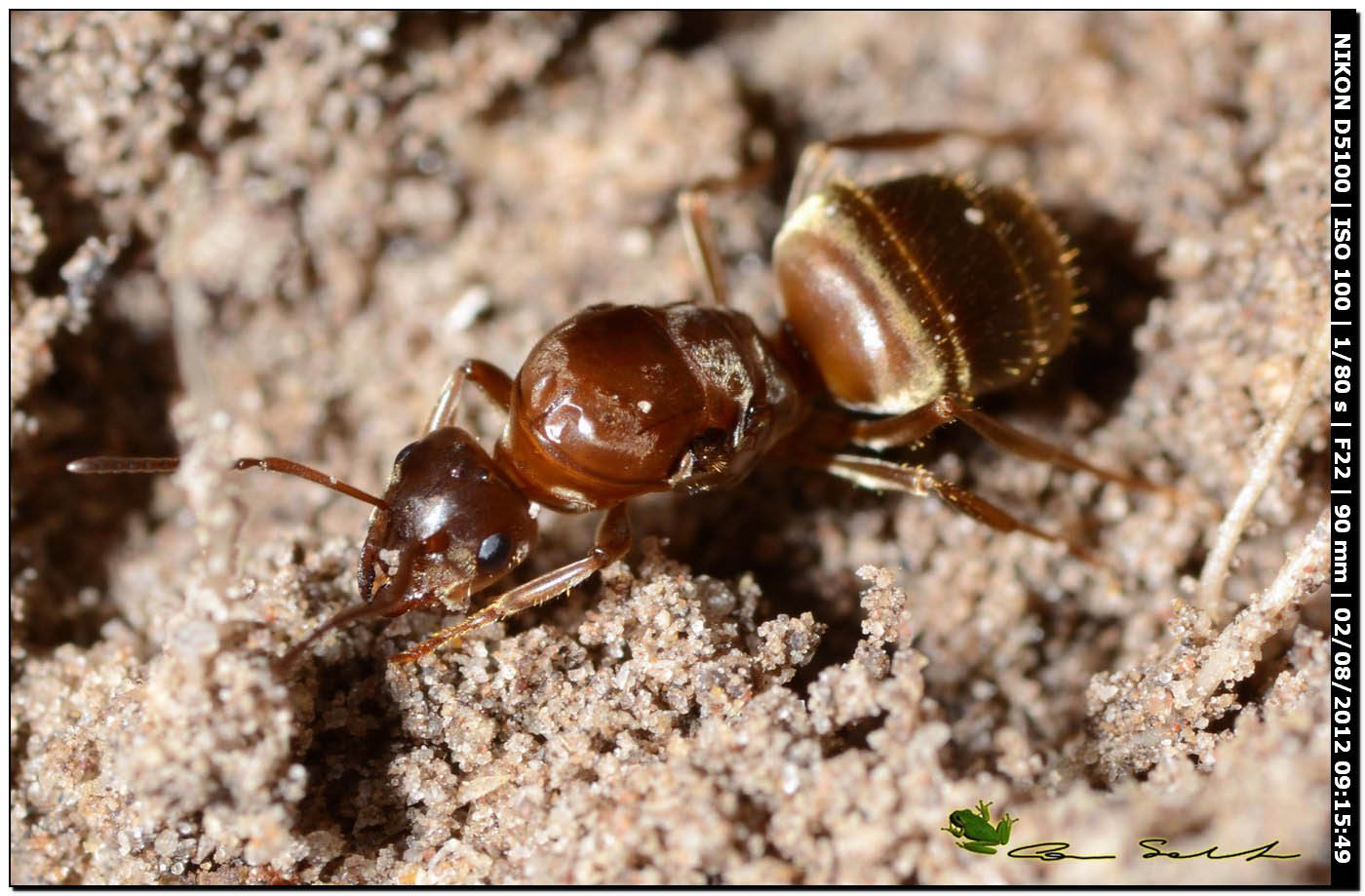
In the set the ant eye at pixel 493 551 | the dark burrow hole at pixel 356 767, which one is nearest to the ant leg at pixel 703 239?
the ant eye at pixel 493 551

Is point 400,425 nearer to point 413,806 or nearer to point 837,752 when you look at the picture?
point 413,806

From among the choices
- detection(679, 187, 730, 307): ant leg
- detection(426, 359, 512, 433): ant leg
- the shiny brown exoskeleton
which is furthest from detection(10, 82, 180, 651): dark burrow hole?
detection(679, 187, 730, 307): ant leg

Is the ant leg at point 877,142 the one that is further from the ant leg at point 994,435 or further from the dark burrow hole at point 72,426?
the dark burrow hole at point 72,426

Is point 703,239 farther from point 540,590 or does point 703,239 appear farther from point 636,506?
point 540,590

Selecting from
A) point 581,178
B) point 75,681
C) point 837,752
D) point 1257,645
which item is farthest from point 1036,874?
point 581,178

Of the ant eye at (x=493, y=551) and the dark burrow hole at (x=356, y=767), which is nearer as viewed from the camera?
the dark burrow hole at (x=356, y=767)

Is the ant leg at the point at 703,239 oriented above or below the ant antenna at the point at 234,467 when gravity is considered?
above

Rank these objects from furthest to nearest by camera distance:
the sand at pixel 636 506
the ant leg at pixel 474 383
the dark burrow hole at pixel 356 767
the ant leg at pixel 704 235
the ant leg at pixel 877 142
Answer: the ant leg at pixel 877 142 < the ant leg at pixel 704 235 < the ant leg at pixel 474 383 < the dark burrow hole at pixel 356 767 < the sand at pixel 636 506
